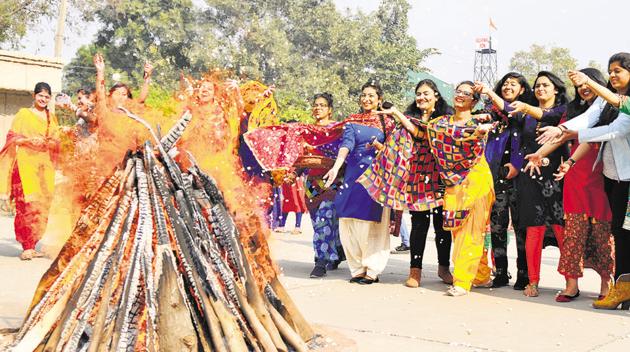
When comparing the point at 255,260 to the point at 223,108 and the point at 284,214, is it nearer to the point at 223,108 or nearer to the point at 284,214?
the point at 223,108

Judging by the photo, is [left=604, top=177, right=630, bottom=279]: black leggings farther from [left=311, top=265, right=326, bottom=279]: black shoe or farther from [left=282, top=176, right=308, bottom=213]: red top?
[left=282, top=176, right=308, bottom=213]: red top

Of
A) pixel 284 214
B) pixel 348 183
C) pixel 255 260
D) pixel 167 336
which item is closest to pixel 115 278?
pixel 167 336

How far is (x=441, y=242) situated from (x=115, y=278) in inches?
161

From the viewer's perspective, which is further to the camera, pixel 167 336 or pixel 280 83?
pixel 280 83

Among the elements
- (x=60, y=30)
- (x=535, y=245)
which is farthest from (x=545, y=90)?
(x=60, y=30)

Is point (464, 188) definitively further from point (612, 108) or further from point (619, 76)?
point (619, 76)

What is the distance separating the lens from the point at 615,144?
19.7ft

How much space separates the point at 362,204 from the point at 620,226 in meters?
2.32

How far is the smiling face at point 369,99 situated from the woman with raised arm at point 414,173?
0.39 meters

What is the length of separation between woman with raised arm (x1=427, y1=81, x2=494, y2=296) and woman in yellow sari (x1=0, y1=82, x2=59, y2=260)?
14.4 feet

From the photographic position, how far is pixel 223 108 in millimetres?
4793

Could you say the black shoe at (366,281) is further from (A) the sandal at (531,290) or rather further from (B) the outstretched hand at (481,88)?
(B) the outstretched hand at (481,88)

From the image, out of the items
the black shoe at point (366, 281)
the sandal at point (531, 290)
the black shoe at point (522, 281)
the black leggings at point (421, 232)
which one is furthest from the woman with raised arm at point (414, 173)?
the sandal at point (531, 290)

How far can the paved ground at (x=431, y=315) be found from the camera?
4918 mm
